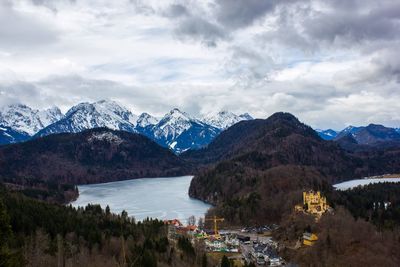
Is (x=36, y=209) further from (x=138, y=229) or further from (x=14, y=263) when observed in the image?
(x=14, y=263)

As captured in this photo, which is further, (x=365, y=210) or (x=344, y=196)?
(x=344, y=196)

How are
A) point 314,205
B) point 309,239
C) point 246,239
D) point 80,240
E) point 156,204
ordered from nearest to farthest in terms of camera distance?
point 80,240, point 309,239, point 246,239, point 314,205, point 156,204

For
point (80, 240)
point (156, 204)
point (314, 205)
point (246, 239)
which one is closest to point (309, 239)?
point (246, 239)

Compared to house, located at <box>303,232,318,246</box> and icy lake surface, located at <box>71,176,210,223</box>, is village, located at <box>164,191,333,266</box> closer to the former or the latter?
house, located at <box>303,232,318,246</box>

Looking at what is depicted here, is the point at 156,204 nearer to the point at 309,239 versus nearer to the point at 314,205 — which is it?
the point at 314,205

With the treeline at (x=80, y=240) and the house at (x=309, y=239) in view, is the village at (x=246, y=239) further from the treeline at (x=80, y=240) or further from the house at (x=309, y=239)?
the treeline at (x=80, y=240)

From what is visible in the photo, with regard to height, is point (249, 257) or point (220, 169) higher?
point (220, 169)

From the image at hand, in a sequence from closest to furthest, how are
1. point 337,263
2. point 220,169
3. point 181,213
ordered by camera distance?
point 337,263 → point 181,213 → point 220,169

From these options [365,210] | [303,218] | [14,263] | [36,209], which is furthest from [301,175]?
[14,263]
